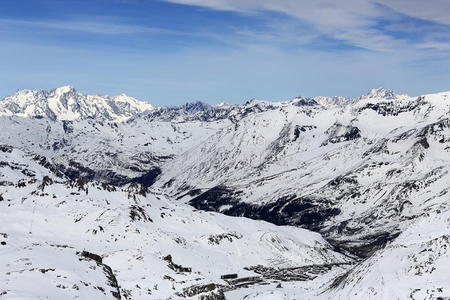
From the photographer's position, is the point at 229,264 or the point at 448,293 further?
the point at 229,264

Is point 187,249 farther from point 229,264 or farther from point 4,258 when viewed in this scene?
point 4,258

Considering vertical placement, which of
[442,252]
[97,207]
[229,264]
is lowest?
[229,264]

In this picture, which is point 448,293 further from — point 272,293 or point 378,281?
point 272,293

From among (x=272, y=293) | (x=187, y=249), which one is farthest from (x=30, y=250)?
(x=187, y=249)

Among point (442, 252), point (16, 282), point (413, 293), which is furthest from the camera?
point (442, 252)

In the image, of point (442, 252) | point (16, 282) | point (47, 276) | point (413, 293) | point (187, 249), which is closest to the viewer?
point (16, 282)

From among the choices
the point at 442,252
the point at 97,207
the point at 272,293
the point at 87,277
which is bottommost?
the point at 97,207

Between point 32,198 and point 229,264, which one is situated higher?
point 32,198

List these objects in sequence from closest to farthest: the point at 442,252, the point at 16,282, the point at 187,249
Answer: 1. the point at 16,282
2. the point at 442,252
3. the point at 187,249

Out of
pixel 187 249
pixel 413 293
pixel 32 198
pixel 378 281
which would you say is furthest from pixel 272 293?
pixel 32 198
